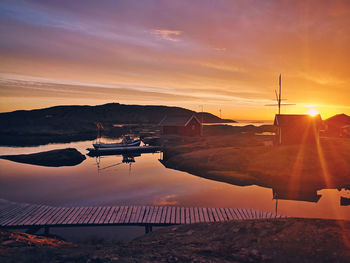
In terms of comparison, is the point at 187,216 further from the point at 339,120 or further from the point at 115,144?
the point at 339,120

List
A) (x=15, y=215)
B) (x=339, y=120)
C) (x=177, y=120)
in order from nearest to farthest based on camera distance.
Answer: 1. (x=15, y=215)
2. (x=177, y=120)
3. (x=339, y=120)

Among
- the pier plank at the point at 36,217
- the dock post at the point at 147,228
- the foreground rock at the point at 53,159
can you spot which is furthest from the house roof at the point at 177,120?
the dock post at the point at 147,228

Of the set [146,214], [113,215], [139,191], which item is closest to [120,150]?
[139,191]

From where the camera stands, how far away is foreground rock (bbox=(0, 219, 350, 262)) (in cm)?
845

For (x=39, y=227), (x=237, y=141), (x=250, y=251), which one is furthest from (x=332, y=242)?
(x=237, y=141)

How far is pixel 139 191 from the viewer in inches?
953

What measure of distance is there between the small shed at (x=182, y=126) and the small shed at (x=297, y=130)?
73.4 feet

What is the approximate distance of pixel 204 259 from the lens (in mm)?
8477

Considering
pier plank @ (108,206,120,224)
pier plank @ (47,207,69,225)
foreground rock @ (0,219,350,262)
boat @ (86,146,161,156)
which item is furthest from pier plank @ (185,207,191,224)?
boat @ (86,146,161,156)

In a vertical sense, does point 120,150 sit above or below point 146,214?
above

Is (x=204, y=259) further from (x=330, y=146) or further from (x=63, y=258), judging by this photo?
(x=330, y=146)

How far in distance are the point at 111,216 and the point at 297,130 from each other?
1347 inches

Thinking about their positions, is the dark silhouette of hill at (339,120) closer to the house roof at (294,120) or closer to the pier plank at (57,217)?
the house roof at (294,120)

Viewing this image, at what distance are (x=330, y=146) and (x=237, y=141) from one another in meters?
19.0
